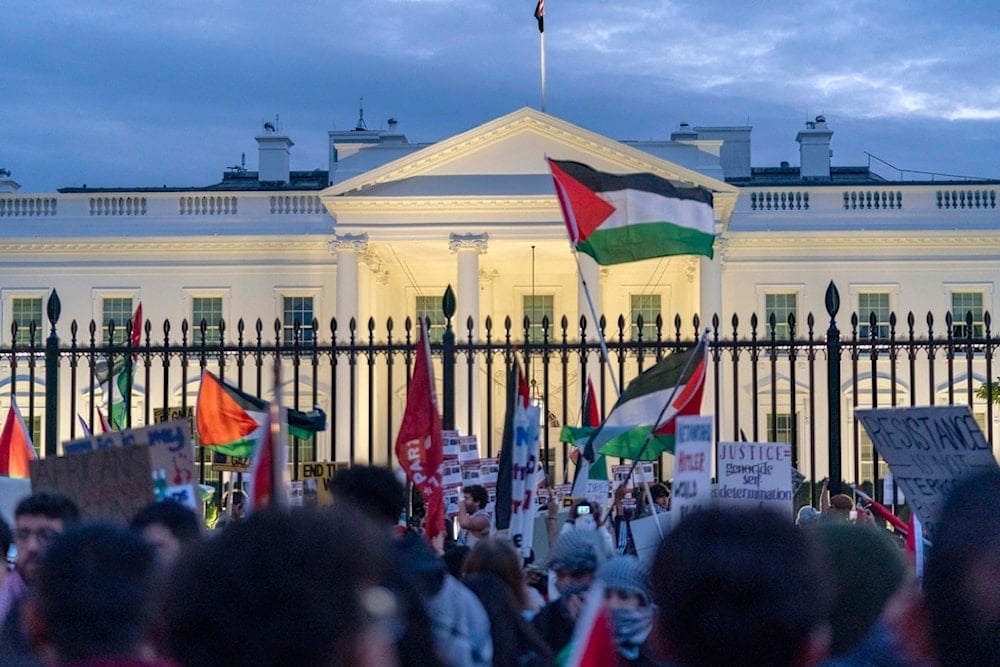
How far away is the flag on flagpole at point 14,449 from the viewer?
1055cm

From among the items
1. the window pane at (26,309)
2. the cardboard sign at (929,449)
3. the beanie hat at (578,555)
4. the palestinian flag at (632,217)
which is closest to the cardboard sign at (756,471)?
the cardboard sign at (929,449)

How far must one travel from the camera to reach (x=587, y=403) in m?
14.8

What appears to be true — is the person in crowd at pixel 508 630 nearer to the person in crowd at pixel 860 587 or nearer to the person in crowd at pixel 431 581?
the person in crowd at pixel 431 581

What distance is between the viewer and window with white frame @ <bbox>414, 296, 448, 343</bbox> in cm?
Result: 3300

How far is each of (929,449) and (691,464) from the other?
1180 millimetres

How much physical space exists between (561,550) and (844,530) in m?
1.73

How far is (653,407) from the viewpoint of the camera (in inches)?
392

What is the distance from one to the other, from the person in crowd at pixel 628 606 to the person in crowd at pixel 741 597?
174 cm

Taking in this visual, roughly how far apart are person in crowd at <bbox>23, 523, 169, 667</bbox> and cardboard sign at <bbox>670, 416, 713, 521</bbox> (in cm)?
409

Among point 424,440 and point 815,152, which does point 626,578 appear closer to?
point 424,440

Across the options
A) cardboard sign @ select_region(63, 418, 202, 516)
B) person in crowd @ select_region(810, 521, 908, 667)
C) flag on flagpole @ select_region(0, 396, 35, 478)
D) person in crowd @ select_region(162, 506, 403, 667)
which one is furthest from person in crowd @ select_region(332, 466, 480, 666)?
flag on flagpole @ select_region(0, 396, 35, 478)

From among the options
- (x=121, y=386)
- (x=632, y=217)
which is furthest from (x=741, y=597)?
(x=121, y=386)

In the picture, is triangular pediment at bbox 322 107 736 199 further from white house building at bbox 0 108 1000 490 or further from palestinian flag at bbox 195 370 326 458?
palestinian flag at bbox 195 370 326 458

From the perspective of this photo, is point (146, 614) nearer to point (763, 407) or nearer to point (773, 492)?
point (773, 492)
